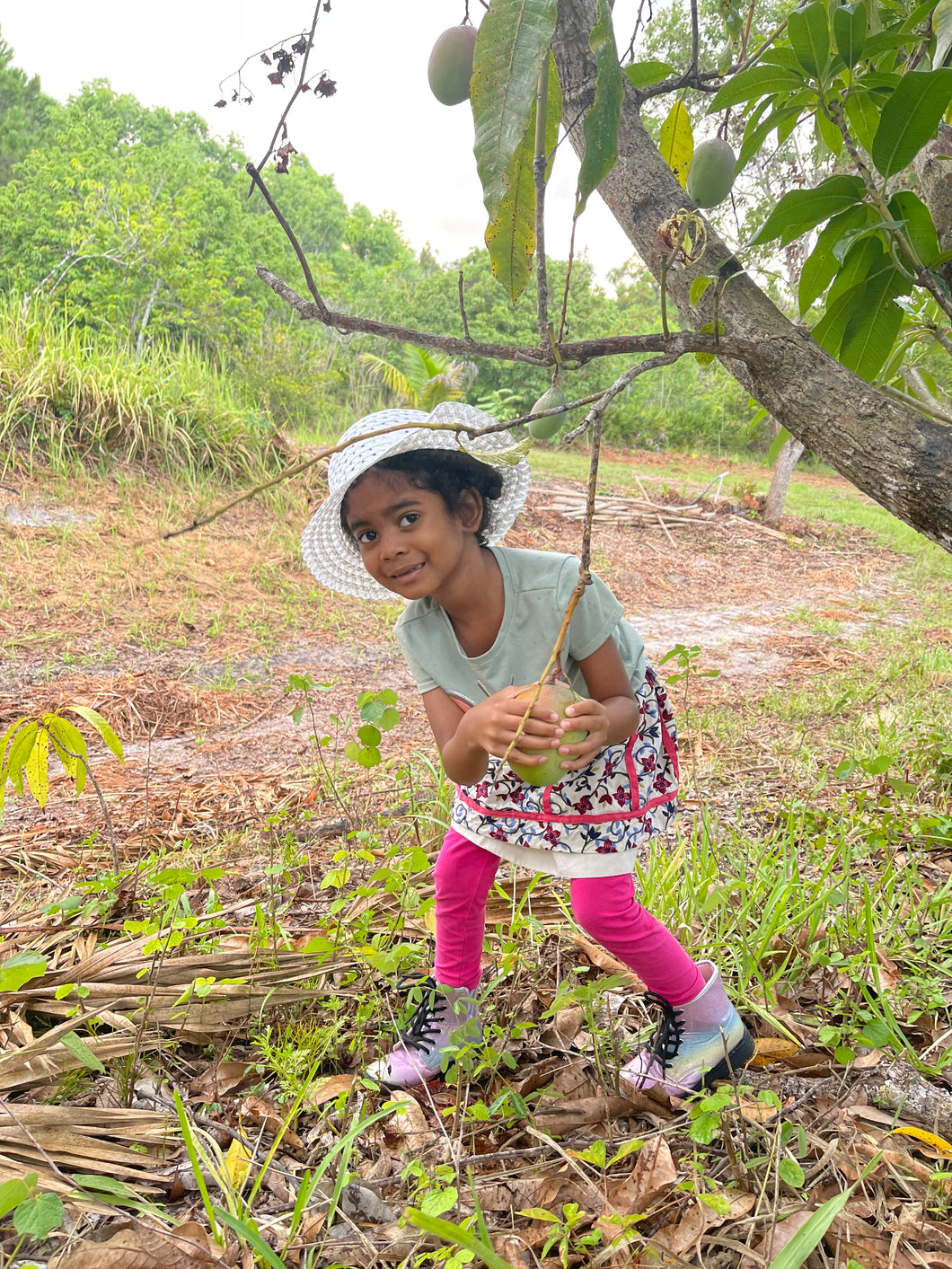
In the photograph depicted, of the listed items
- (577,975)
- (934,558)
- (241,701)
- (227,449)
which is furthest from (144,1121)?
(934,558)

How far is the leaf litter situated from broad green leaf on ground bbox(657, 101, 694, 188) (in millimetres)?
1171

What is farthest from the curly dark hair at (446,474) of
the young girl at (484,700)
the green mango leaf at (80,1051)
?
the green mango leaf at (80,1051)

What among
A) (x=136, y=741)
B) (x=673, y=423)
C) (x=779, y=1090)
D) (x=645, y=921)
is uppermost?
(x=673, y=423)

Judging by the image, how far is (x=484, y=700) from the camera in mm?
1141

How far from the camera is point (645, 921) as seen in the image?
4.02ft

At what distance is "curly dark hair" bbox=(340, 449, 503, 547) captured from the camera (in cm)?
122

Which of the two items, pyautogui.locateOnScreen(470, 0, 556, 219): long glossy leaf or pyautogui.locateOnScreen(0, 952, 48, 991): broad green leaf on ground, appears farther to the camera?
pyautogui.locateOnScreen(0, 952, 48, 991): broad green leaf on ground

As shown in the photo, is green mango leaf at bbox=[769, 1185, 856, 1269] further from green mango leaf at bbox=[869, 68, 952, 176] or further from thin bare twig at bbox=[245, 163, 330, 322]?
green mango leaf at bbox=[869, 68, 952, 176]

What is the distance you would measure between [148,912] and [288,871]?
0.92ft

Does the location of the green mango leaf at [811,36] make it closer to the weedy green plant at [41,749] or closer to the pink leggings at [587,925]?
the pink leggings at [587,925]

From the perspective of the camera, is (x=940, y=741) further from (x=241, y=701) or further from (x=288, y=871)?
(x=241, y=701)

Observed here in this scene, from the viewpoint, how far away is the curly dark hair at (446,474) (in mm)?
1221

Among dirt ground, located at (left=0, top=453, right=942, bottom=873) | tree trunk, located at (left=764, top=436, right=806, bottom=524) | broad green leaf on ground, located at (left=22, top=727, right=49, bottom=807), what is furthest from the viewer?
tree trunk, located at (left=764, top=436, right=806, bottom=524)

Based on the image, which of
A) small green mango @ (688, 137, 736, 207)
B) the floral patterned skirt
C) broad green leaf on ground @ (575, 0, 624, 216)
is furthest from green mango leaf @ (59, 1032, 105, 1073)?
small green mango @ (688, 137, 736, 207)
